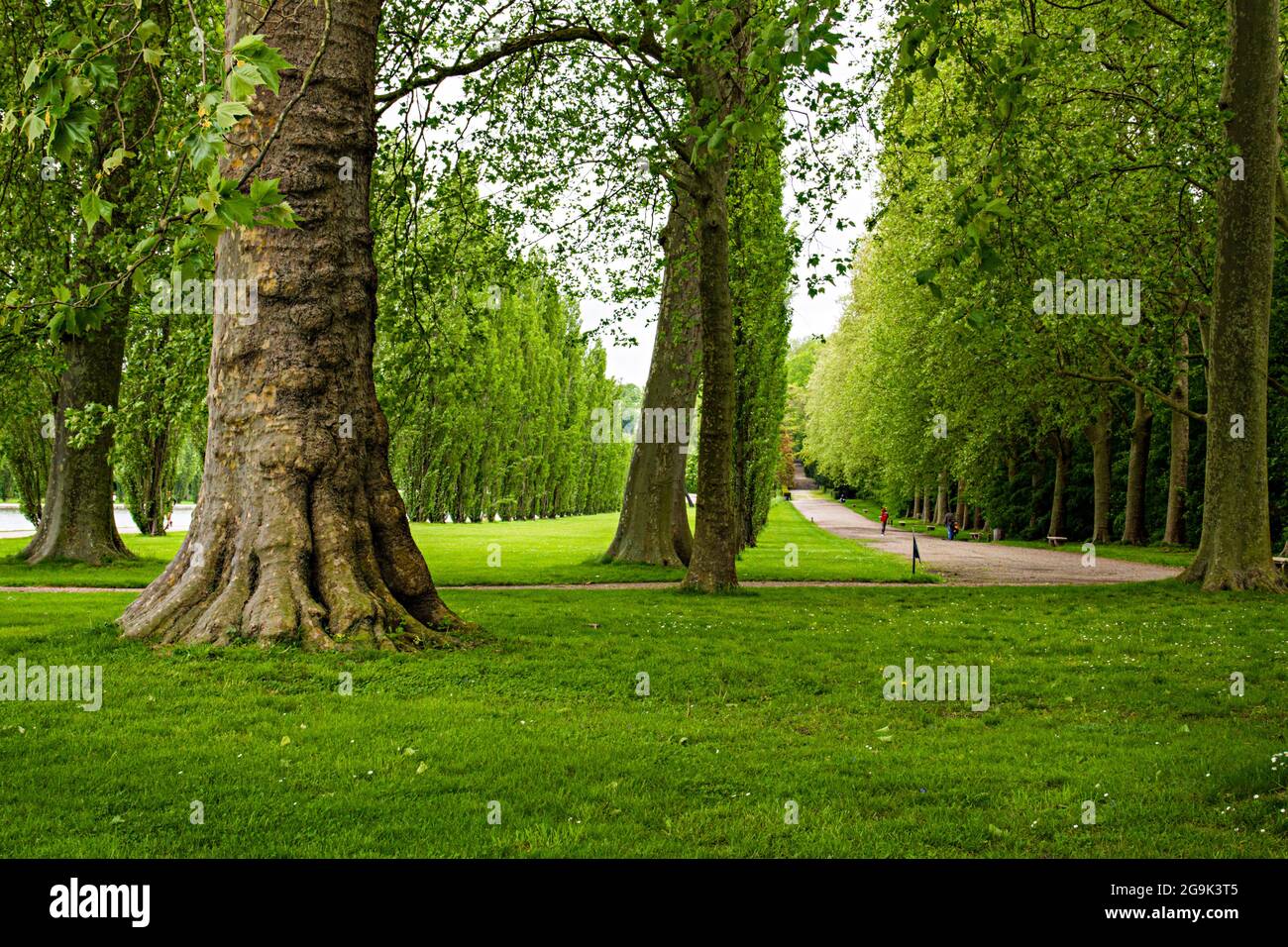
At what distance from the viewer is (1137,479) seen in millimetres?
30578

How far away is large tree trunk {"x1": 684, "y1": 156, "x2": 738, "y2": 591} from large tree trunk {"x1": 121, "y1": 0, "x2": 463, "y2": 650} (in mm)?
6914

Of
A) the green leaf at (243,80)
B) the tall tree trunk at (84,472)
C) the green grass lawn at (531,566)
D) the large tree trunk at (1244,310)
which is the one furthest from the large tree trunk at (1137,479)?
the green leaf at (243,80)

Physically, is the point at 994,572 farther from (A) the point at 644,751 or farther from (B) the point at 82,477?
(B) the point at 82,477

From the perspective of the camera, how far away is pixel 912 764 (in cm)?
584

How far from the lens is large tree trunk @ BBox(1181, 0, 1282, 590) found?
1537 cm

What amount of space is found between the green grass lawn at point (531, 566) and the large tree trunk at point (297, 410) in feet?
26.1

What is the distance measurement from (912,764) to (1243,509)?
517 inches

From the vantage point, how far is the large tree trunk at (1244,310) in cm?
1537

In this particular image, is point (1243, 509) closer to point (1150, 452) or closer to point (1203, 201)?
point (1203, 201)

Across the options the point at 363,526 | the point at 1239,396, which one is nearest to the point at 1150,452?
the point at 1239,396
